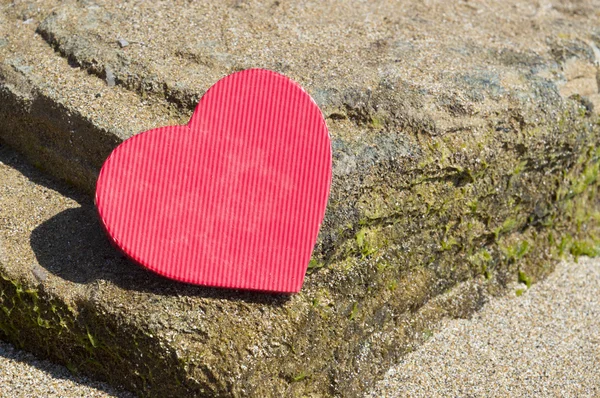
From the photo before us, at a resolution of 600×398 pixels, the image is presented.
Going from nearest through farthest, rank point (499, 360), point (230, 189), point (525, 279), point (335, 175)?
point (230, 189), point (335, 175), point (499, 360), point (525, 279)

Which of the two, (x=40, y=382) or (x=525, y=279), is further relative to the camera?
(x=525, y=279)

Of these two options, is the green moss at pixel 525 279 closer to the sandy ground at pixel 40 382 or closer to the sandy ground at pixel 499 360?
the sandy ground at pixel 499 360

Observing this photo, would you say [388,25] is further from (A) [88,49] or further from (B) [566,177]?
(A) [88,49]

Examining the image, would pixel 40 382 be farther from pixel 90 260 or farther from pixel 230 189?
pixel 230 189

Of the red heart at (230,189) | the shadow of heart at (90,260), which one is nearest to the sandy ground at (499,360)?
the shadow of heart at (90,260)

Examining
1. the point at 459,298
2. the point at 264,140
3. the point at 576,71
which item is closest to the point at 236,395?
the point at 264,140

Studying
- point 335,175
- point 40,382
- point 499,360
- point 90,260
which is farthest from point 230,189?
point 499,360
